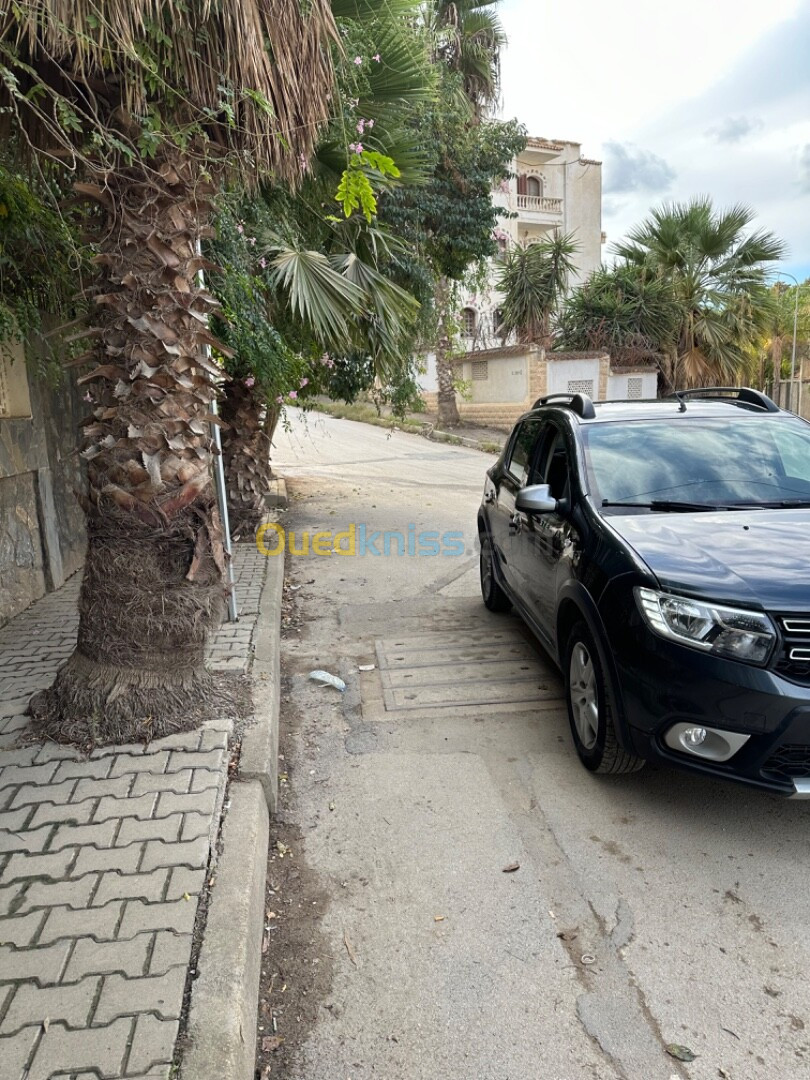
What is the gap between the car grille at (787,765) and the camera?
284 cm

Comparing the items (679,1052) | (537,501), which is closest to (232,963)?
(679,1052)

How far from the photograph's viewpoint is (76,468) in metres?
7.59

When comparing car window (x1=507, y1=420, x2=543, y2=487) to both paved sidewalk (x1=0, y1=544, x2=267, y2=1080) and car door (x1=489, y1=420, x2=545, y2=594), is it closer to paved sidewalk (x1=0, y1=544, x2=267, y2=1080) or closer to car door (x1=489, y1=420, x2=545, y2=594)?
car door (x1=489, y1=420, x2=545, y2=594)

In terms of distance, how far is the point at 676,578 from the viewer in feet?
10.0

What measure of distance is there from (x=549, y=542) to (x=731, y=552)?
119 centimetres

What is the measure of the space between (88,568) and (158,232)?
1.66 metres

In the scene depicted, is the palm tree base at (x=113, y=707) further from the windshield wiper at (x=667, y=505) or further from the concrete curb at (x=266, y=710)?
the windshield wiper at (x=667, y=505)

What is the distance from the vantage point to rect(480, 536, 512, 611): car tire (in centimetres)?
621

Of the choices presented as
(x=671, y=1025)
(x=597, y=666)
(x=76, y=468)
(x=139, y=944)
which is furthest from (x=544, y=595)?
(x=76, y=468)

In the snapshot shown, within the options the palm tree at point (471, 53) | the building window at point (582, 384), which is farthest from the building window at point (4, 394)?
the building window at point (582, 384)

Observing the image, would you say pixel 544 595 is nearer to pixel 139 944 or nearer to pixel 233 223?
pixel 139 944

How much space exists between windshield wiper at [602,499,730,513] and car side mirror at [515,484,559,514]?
313 mm

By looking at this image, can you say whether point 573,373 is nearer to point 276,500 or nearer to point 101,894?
point 276,500

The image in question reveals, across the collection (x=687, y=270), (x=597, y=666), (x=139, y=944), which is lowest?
(x=139, y=944)
